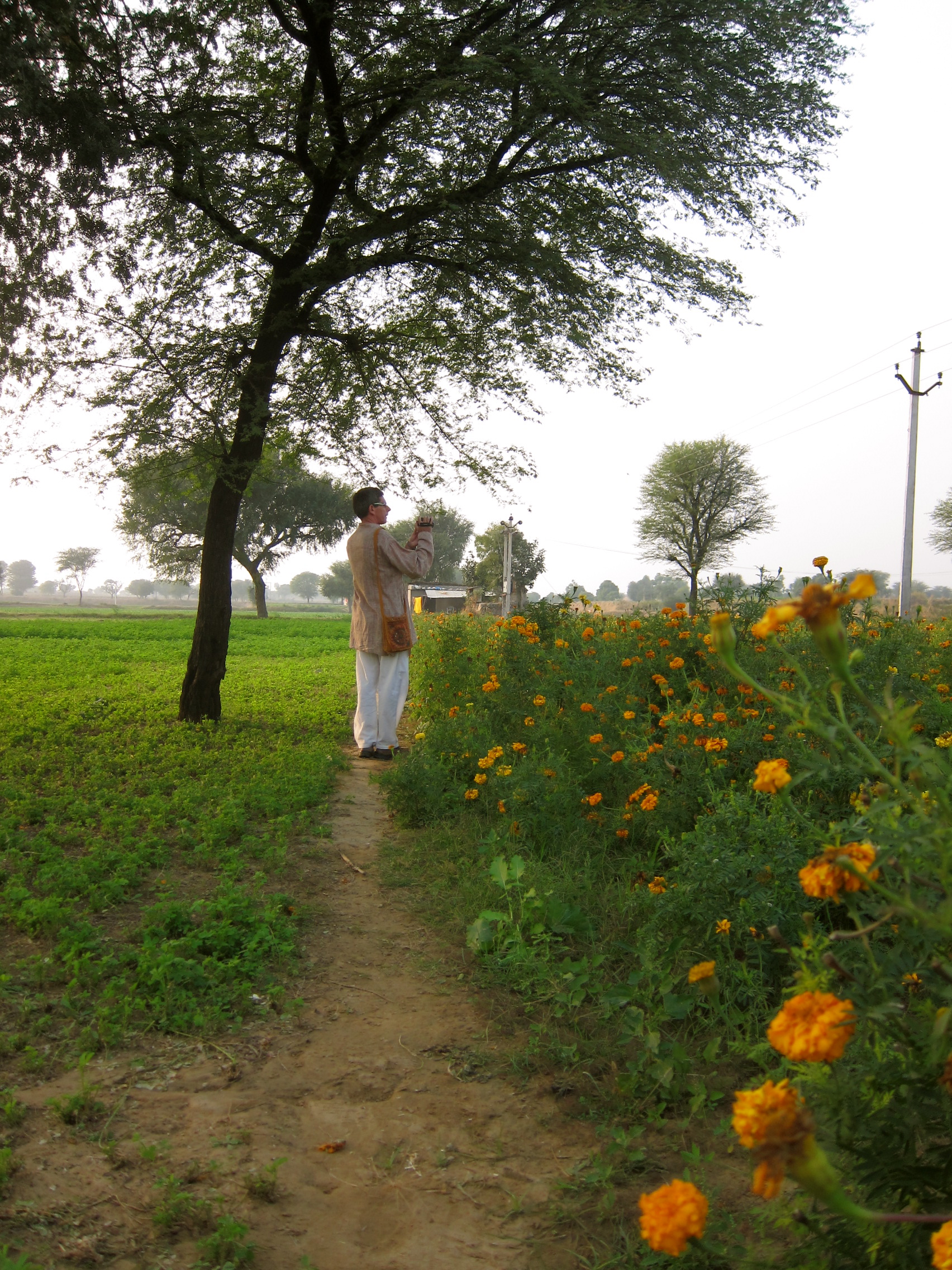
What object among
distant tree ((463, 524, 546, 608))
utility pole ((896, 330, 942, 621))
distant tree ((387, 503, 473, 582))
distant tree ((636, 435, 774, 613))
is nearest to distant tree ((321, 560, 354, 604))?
distant tree ((387, 503, 473, 582))

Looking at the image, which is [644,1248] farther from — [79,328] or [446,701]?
[79,328]

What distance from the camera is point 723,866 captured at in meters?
2.79

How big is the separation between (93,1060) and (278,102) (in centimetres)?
737

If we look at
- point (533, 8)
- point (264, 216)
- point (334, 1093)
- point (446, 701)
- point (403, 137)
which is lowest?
point (334, 1093)

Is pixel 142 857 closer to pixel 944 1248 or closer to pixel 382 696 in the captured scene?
pixel 382 696

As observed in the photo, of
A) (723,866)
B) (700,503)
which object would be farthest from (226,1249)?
(700,503)

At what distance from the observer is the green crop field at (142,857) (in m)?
2.81

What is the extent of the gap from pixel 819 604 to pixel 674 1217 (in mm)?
773

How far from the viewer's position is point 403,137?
7.15 meters

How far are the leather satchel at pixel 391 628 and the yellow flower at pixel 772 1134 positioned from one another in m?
6.18

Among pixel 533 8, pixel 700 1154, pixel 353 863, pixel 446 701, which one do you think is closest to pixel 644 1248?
pixel 700 1154

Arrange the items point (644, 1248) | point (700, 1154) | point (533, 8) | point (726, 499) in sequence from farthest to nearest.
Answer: point (726, 499)
point (533, 8)
point (700, 1154)
point (644, 1248)

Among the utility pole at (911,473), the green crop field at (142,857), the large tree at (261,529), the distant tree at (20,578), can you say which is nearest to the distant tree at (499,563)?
the large tree at (261,529)

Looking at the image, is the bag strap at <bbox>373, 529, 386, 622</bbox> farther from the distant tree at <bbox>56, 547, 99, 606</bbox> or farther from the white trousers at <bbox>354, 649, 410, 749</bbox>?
the distant tree at <bbox>56, 547, 99, 606</bbox>
